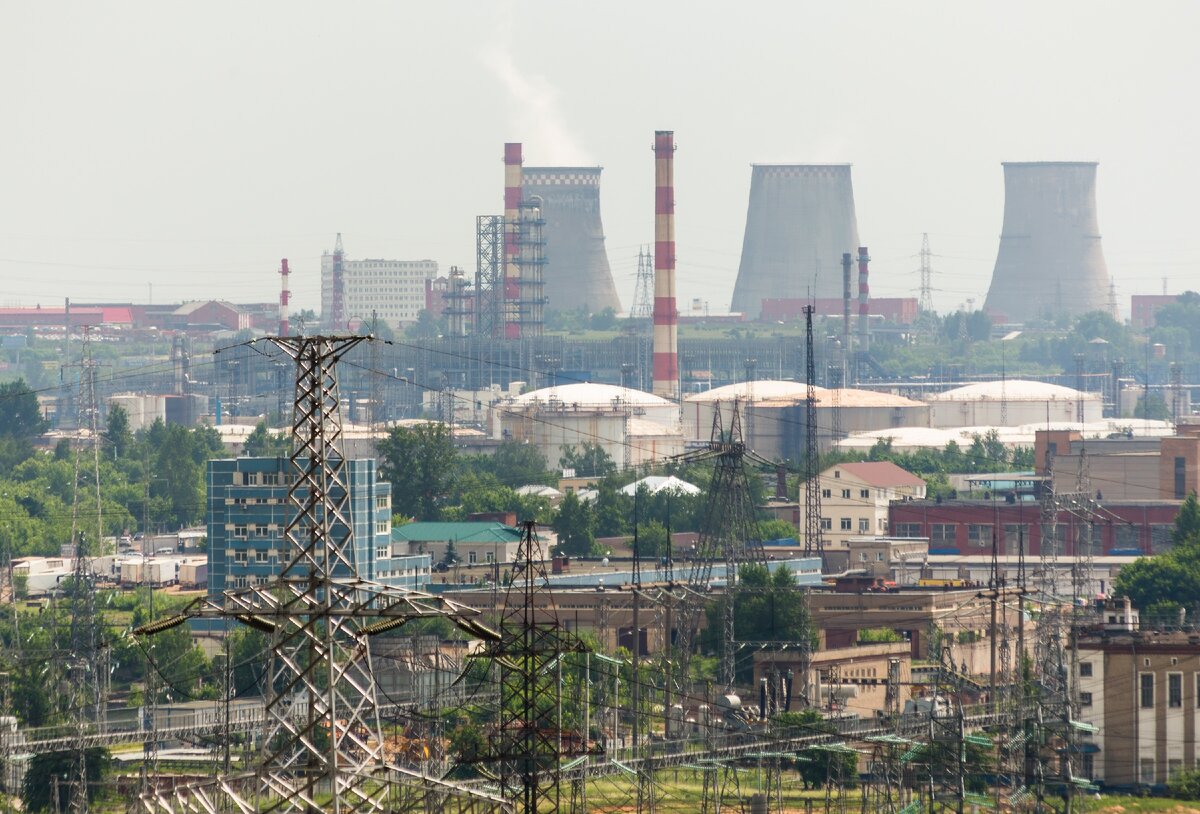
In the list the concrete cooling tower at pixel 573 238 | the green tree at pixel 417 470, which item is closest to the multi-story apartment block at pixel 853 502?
the green tree at pixel 417 470

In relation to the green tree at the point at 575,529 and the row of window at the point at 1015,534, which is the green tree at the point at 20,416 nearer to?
the green tree at the point at 575,529

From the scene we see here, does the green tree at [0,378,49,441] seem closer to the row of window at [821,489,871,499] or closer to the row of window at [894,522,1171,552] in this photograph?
the row of window at [821,489,871,499]

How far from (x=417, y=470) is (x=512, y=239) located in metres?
41.5

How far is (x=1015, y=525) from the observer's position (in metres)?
49.5

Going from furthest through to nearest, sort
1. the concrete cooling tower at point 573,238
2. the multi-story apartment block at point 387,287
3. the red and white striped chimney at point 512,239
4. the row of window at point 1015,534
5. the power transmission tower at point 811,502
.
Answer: the multi-story apartment block at point 387,287 < the concrete cooling tower at point 573,238 < the red and white striped chimney at point 512,239 < the row of window at point 1015,534 < the power transmission tower at point 811,502

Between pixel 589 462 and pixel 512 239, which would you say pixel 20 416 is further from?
pixel 512 239

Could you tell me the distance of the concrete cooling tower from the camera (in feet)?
446

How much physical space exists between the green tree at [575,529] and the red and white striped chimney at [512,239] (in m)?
46.3

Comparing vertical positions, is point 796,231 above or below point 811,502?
above

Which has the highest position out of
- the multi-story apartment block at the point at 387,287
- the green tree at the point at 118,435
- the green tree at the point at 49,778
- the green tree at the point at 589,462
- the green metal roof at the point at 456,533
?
the multi-story apartment block at the point at 387,287

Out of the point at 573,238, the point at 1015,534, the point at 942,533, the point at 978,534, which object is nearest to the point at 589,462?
the point at 942,533

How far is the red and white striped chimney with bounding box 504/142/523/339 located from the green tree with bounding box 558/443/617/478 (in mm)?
26582

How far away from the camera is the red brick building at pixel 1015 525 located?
4916cm

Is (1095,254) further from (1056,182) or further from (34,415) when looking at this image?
(34,415)
